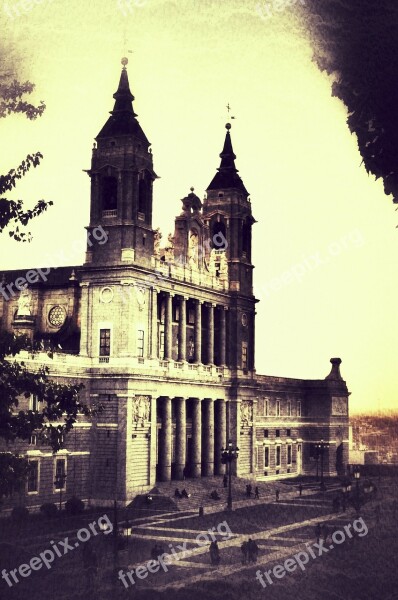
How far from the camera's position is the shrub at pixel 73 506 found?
49812 millimetres

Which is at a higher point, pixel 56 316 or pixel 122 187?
pixel 122 187

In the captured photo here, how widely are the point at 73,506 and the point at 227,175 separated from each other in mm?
36703

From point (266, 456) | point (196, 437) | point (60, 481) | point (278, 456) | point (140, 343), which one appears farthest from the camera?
point (278, 456)

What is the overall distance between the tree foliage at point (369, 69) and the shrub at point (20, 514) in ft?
116

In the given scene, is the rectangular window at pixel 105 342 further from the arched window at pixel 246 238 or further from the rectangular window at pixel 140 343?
the arched window at pixel 246 238

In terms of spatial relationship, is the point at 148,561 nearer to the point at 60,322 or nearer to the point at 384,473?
the point at 60,322

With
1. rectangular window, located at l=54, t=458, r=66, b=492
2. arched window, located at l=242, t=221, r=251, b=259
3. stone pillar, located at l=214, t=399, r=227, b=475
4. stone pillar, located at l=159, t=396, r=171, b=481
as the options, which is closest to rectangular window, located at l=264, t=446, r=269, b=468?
stone pillar, located at l=214, t=399, r=227, b=475

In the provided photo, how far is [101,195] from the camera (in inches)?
2328

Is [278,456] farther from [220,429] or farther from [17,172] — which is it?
[17,172]

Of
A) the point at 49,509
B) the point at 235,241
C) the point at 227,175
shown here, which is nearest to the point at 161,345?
the point at 235,241

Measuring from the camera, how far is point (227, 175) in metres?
76.9

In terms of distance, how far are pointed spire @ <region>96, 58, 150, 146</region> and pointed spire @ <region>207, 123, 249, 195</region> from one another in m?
17.4

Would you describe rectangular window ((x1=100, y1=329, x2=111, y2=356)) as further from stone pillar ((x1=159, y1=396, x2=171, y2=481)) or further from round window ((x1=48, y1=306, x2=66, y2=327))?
round window ((x1=48, y1=306, x2=66, y2=327))

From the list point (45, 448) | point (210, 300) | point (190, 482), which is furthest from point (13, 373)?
point (210, 300)
